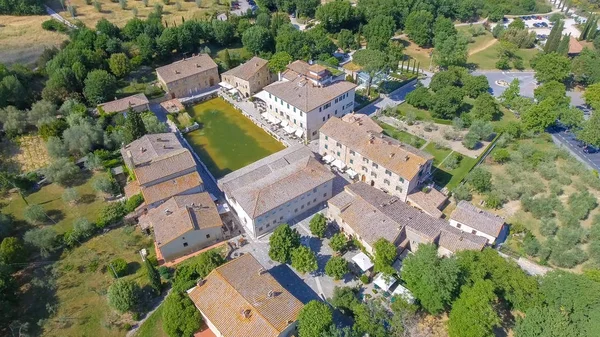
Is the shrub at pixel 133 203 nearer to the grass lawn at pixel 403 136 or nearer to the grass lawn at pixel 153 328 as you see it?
the grass lawn at pixel 153 328

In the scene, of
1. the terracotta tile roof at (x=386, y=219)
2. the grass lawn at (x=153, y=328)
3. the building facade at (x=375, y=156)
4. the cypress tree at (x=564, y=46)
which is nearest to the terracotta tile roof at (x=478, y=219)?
the terracotta tile roof at (x=386, y=219)

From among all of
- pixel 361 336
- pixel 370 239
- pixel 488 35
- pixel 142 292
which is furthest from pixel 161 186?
pixel 488 35

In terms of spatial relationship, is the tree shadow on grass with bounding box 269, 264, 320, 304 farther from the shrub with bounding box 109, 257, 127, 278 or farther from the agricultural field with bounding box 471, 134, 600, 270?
the agricultural field with bounding box 471, 134, 600, 270

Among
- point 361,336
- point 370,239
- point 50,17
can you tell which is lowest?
point 361,336

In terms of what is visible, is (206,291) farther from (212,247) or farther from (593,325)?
(593,325)

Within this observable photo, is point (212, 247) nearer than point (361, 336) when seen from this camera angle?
No

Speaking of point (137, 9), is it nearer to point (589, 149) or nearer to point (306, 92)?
point (306, 92)
